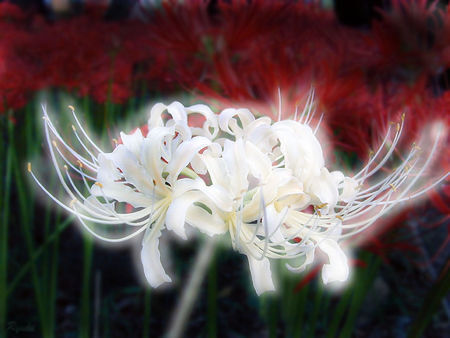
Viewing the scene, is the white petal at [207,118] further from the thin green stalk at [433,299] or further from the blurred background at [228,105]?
the thin green stalk at [433,299]

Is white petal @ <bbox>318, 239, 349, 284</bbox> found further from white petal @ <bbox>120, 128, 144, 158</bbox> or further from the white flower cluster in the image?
white petal @ <bbox>120, 128, 144, 158</bbox>

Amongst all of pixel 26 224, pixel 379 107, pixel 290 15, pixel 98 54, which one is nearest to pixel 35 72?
pixel 98 54

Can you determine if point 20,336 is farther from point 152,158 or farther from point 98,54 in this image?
point 98,54

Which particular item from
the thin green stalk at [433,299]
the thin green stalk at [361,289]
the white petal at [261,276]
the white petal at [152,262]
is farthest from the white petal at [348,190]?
the thin green stalk at [361,289]

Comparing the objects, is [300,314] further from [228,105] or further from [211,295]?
[228,105]

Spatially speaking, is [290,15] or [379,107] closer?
[379,107]

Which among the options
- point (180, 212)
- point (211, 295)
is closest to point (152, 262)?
point (180, 212)
